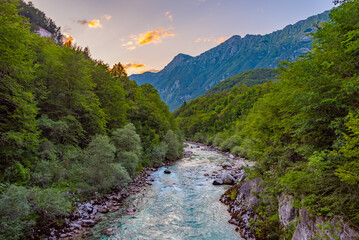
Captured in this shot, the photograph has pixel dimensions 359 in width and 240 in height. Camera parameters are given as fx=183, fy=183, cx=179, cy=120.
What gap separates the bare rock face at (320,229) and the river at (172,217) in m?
4.57

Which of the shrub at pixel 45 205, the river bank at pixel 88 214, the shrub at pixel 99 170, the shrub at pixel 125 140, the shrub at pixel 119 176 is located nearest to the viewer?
the shrub at pixel 45 205

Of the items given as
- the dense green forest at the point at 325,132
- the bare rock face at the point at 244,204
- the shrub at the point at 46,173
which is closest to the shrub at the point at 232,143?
the bare rock face at the point at 244,204

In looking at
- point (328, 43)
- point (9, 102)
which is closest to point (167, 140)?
point (9, 102)

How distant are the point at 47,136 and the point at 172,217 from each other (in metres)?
13.7

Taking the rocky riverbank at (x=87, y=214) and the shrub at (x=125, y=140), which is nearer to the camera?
the rocky riverbank at (x=87, y=214)

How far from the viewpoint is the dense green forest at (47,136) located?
1032 centimetres

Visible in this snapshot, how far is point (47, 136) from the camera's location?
17.3m

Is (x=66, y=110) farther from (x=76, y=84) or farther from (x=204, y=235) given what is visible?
(x=204, y=235)

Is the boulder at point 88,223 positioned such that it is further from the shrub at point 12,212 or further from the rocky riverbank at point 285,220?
the rocky riverbank at point 285,220

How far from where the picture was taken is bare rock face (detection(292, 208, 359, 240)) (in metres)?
5.71

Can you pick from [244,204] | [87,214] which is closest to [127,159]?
[87,214]

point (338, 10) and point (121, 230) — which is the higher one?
point (338, 10)

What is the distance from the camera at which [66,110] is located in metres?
19.4

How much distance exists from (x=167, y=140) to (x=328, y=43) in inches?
1320
